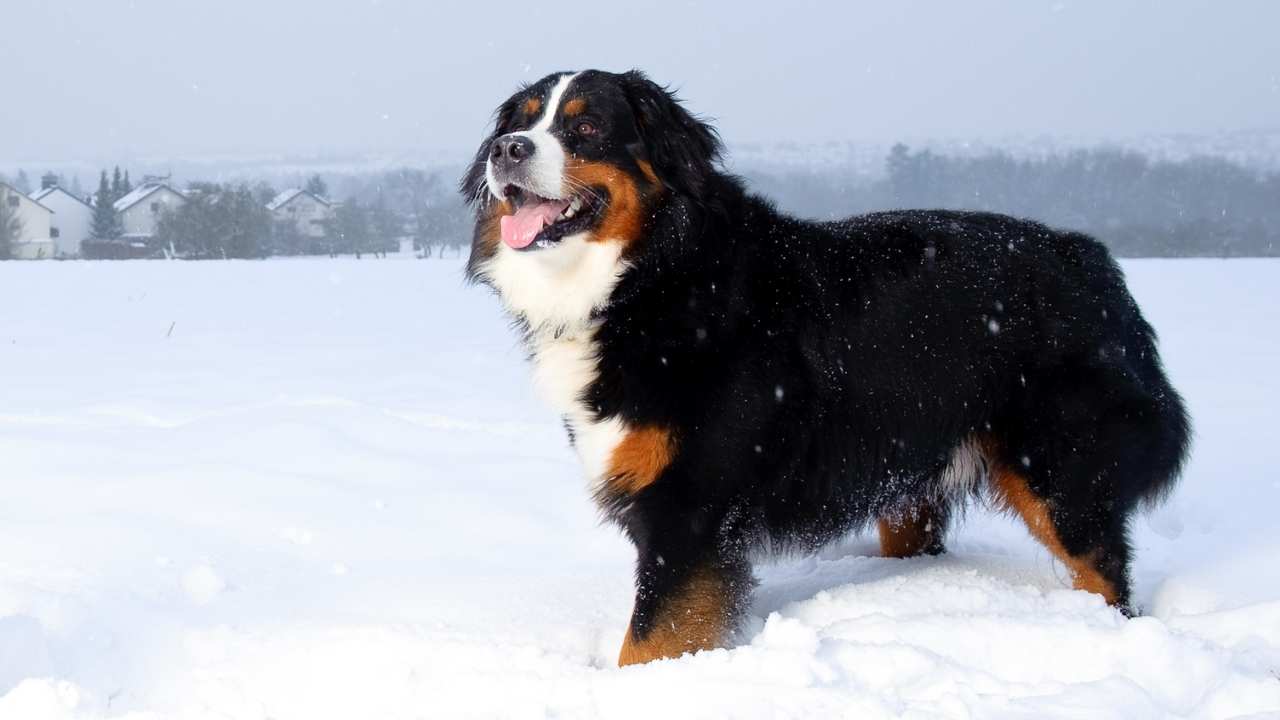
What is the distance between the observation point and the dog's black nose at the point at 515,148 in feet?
11.4

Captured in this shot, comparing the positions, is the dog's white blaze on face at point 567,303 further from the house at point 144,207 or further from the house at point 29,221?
the house at point 144,207

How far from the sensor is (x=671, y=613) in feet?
11.1

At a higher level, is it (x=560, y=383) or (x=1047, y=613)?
(x=560, y=383)

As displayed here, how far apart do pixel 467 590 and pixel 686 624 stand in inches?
41.7

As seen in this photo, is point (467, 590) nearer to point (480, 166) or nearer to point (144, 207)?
point (480, 166)

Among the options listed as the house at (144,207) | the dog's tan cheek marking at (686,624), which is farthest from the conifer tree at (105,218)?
the dog's tan cheek marking at (686,624)

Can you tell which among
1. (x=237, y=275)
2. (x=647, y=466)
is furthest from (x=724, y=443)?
(x=237, y=275)

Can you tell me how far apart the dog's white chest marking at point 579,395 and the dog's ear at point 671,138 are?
0.63 m

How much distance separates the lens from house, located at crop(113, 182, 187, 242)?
43.8 meters

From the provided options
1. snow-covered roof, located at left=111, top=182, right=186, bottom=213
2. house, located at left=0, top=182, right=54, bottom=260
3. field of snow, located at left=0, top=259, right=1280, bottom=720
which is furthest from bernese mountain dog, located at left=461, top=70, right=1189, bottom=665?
snow-covered roof, located at left=111, top=182, right=186, bottom=213

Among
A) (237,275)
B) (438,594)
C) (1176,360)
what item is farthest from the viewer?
(237,275)

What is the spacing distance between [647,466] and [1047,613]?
1.43m

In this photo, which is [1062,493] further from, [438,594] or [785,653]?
[438,594]

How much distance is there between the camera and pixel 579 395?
356 centimetres
